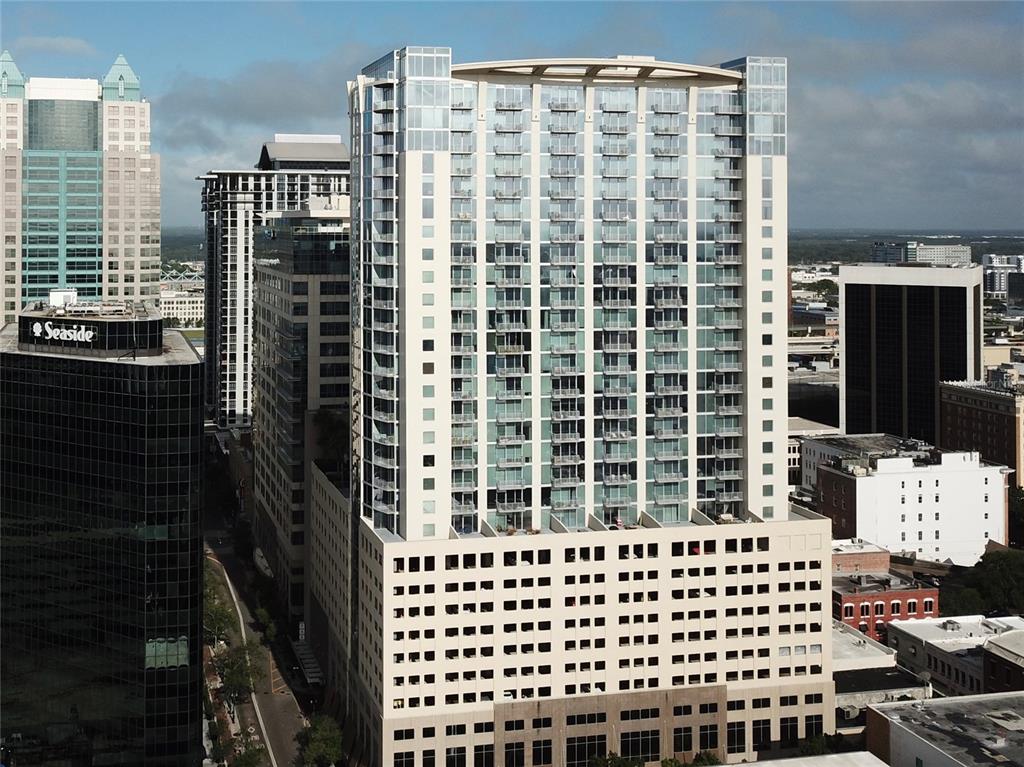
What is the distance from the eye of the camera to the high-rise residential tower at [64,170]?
194 meters

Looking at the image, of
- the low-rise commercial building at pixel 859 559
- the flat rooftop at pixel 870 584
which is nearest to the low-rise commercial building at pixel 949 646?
the flat rooftop at pixel 870 584

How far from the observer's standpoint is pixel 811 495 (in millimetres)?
198000

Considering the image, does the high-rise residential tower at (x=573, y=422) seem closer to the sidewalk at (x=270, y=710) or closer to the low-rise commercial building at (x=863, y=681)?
the low-rise commercial building at (x=863, y=681)

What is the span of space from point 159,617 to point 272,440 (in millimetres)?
71980

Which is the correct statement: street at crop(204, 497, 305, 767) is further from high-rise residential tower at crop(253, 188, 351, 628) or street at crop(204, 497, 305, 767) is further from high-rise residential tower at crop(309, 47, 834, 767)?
high-rise residential tower at crop(309, 47, 834, 767)

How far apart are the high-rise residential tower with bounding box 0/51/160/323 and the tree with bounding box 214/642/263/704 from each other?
7746 centimetres

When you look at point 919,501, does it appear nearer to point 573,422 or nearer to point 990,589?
point 990,589

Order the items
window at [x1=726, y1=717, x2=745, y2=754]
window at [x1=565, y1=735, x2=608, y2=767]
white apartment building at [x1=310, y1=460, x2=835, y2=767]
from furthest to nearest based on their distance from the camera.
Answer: window at [x1=726, y1=717, x2=745, y2=754], window at [x1=565, y1=735, x2=608, y2=767], white apartment building at [x1=310, y1=460, x2=835, y2=767]

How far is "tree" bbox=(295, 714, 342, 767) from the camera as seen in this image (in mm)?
116938

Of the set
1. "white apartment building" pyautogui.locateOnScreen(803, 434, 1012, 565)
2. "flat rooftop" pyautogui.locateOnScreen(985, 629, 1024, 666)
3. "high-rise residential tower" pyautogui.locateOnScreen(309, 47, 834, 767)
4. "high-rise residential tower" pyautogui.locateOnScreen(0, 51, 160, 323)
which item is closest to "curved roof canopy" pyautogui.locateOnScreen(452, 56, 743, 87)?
"high-rise residential tower" pyautogui.locateOnScreen(309, 47, 834, 767)

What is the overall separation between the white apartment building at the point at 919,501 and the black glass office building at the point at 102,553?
344ft

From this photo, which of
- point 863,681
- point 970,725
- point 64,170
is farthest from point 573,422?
point 64,170

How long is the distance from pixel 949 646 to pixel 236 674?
71.0m

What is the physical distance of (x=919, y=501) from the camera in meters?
183
